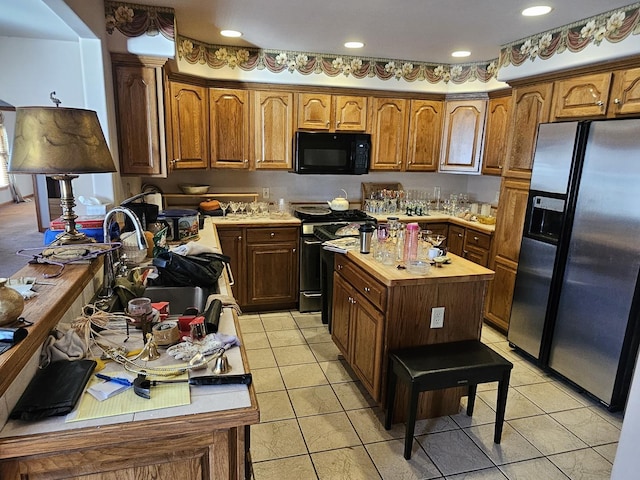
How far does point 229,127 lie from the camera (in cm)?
377

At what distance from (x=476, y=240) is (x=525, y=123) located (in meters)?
1.13

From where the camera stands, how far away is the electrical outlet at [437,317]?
2254 mm

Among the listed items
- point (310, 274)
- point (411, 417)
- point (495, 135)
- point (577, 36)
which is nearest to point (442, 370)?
point (411, 417)

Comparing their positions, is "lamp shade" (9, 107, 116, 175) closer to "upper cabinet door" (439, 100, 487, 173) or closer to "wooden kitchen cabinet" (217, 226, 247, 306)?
"wooden kitchen cabinet" (217, 226, 247, 306)

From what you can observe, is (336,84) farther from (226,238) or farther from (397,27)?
(226,238)

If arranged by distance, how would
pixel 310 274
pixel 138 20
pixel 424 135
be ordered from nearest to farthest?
pixel 138 20 < pixel 310 274 < pixel 424 135

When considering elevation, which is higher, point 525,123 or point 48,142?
point 525,123

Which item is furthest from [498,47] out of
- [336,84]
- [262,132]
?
[262,132]

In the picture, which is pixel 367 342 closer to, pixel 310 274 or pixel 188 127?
pixel 310 274

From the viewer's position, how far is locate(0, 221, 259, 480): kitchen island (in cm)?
94

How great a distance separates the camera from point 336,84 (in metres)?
3.94

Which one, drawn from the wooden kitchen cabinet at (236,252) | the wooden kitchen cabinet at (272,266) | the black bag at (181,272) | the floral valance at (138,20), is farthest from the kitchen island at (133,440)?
the wooden kitchen cabinet at (272,266)

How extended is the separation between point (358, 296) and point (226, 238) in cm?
158

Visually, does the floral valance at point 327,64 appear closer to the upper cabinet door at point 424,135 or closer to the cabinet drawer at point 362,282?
the upper cabinet door at point 424,135
